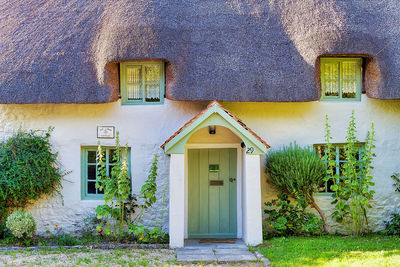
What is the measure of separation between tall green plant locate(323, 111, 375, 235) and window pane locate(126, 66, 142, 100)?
3.93 meters

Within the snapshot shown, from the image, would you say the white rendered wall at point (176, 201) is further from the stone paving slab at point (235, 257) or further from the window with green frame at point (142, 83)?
the window with green frame at point (142, 83)

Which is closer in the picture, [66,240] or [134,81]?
[66,240]

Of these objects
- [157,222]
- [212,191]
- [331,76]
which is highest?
[331,76]

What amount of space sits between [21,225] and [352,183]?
637 centimetres

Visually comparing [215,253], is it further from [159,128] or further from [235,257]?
[159,128]

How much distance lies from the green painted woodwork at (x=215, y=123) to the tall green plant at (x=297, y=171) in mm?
806

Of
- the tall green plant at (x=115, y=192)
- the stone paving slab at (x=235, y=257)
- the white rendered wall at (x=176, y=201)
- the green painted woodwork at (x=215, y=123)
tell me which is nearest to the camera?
the stone paving slab at (x=235, y=257)

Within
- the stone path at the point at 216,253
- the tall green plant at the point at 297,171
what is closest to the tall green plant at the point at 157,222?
the stone path at the point at 216,253

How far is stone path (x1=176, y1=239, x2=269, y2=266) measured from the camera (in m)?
7.93

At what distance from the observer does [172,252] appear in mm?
8500

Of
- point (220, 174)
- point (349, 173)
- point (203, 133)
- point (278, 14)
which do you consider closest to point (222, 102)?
point (203, 133)

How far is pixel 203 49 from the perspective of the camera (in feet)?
31.0

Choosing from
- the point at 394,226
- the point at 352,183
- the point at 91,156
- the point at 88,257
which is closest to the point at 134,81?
the point at 91,156

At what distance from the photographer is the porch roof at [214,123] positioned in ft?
27.9
